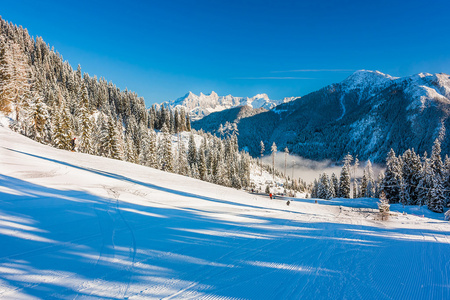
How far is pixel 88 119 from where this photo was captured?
4341cm

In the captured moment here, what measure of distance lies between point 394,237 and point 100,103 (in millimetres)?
102777

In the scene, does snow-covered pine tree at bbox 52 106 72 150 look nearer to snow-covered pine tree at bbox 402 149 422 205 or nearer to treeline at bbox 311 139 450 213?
treeline at bbox 311 139 450 213

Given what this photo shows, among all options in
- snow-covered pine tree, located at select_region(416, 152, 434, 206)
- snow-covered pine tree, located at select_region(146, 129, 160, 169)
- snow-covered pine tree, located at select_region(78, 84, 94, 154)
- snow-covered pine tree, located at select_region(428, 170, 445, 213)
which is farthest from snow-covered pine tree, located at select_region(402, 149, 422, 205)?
snow-covered pine tree, located at select_region(78, 84, 94, 154)

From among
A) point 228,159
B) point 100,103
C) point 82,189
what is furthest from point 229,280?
point 100,103

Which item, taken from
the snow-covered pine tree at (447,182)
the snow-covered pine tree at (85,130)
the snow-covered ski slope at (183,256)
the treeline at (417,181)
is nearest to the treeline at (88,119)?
the snow-covered pine tree at (85,130)

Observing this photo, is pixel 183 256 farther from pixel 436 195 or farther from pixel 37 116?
pixel 37 116

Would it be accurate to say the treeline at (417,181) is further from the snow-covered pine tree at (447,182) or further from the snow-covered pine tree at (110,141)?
the snow-covered pine tree at (110,141)

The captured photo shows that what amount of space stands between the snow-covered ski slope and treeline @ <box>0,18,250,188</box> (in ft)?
103

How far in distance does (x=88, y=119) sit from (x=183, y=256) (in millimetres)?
46235

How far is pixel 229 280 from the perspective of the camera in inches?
240

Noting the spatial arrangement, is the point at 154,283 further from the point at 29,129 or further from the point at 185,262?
the point at 29,129

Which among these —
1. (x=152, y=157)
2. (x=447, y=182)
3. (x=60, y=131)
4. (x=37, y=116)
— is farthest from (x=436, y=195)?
(x=37, y=116)

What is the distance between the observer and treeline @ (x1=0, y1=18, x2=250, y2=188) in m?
39.0

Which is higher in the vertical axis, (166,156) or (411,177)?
(166,156)
